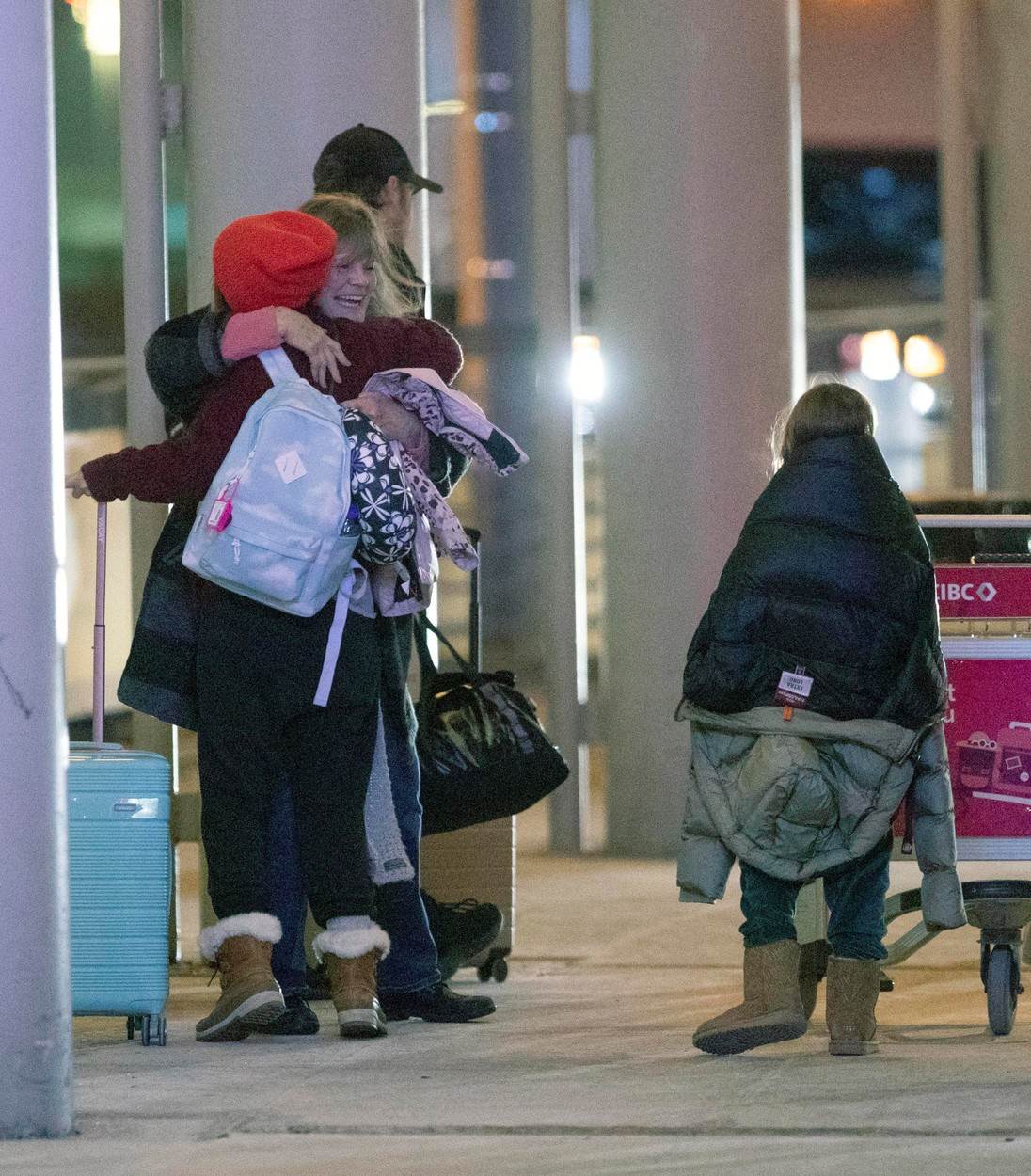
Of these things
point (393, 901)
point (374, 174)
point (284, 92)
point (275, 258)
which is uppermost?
point (284, 92)

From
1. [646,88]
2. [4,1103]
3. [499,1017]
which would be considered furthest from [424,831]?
[646,88]

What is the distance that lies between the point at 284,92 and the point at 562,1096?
3.07m

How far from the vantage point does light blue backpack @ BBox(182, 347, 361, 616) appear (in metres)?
4.75

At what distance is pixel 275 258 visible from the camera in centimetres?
491

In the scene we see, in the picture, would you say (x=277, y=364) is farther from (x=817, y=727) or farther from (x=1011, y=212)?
(x=1011, y=212)

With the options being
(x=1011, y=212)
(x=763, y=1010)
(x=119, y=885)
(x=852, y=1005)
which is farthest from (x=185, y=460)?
(x=1011, y=212)

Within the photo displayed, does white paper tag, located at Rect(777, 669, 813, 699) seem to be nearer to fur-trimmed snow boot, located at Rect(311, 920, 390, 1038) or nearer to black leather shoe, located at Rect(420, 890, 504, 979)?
fur-trimmed snow boot, located at Rect(311, 920, 390, 1038)

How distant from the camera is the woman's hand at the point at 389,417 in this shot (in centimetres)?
498

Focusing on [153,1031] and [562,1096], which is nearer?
[562,1096]

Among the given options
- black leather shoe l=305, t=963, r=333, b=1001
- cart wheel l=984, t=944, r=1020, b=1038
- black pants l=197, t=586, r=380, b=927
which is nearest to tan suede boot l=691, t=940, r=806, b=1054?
cart wheel l=984, t=944, r=1020, b=1038

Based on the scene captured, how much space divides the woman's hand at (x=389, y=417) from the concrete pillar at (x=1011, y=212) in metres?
6.27

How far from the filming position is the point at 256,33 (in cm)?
626

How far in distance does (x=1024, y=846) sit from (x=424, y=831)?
1365 mm

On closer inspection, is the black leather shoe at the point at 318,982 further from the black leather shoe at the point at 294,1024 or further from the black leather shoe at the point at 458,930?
the black leather shoe at the point at 294,1024
